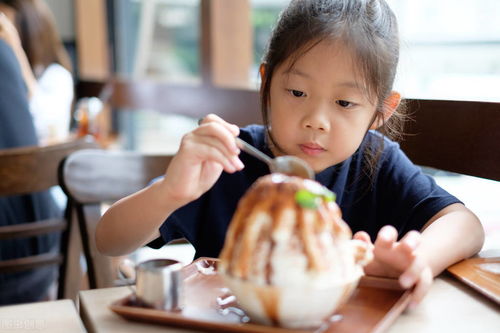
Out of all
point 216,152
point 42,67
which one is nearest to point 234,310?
point 216,152

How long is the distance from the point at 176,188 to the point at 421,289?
0.37 meters

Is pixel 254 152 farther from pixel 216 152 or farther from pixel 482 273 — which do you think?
pixel 482 273

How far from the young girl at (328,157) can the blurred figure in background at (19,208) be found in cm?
86

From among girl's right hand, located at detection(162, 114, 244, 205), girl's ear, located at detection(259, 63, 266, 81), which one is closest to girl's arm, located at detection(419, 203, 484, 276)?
girl's right hand, located at detection(162, 114, 244, 205)

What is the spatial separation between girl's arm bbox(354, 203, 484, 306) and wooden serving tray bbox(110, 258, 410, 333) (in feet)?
0.08

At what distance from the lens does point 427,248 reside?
85 cm

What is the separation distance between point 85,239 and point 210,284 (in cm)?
69

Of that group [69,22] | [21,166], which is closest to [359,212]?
[21,166]

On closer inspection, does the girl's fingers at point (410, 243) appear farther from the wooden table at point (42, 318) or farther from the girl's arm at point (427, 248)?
the wooden table at point (42, 318)

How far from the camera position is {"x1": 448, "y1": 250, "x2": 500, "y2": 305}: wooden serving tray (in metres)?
0.76

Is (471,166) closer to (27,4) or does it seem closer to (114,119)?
(27,4)

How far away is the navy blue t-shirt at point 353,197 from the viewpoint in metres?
1.08

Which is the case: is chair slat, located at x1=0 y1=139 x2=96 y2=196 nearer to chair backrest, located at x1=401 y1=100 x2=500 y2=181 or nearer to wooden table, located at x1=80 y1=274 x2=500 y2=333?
wooden table, located at x1=80 y1=274 x2=500 y2=333

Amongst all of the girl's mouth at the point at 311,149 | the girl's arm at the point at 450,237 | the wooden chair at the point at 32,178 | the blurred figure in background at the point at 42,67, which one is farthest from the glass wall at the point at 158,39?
the girl's arm at the point at 450,237
